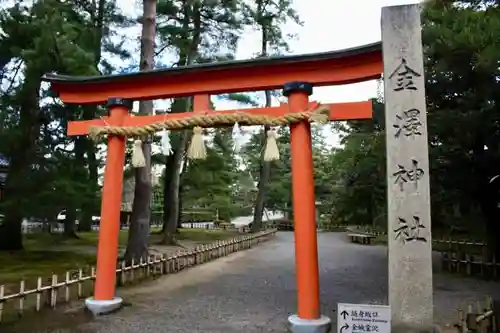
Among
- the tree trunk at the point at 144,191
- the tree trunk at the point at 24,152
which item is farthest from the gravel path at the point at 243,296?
the tree trunk at the point at 24,152

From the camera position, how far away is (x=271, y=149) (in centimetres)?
652

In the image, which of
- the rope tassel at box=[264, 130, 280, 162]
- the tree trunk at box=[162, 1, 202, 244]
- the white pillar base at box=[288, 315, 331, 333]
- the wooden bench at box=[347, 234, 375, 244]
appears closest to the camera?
the white pillar base at box=[288, 315, 331, 333]

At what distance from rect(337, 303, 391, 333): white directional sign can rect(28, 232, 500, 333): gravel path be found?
2241 millimetres

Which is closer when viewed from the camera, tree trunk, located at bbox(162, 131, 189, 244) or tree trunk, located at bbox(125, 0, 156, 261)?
tree trunk, located at bbox(125, 0, 156, 261)

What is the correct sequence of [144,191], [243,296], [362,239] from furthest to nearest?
1. [362,239]
2. [144,191]
3. [243,296]

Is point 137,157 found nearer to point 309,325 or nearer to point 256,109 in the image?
point 256,109

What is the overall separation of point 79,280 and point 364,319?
5707mm

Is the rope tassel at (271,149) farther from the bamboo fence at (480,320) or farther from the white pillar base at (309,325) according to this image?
the bamboo fence at (480,320)

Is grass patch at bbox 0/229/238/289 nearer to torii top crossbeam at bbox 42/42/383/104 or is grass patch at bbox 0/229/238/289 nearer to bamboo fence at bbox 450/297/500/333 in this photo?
torii top crossbeam at bbox 42/42/383/104

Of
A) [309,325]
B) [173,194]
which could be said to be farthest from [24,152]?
[173,194]

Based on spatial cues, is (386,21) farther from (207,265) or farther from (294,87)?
(207,265)

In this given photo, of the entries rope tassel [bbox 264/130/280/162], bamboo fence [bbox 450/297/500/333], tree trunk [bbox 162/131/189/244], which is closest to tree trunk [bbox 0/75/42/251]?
rope tassel [bbox 264/130/280/162]

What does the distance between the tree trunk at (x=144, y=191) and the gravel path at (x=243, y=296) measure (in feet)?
4.67

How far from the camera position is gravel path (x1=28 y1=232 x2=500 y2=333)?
21.5 feet
